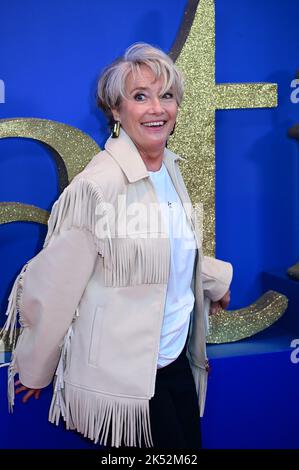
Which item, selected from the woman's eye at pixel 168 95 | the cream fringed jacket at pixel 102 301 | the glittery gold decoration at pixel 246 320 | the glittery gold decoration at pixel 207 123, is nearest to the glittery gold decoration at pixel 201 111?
the glittery gold decoration at pixel 207 123

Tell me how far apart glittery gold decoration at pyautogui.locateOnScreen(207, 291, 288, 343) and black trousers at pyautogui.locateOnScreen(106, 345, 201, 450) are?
559 mm

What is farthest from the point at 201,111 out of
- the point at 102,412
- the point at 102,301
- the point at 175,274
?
the point at 102,412

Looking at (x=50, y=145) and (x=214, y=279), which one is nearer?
(x=214, y=279)

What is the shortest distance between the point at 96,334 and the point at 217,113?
1029mm

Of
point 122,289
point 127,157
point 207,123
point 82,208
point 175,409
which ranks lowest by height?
point 175,409

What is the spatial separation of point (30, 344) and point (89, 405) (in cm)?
18

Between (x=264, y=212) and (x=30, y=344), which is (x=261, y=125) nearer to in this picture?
(x=264, y=212)

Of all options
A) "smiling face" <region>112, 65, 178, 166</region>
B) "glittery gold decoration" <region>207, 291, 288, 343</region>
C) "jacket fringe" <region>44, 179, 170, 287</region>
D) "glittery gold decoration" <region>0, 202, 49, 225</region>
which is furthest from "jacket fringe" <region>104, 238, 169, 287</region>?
"glittery gold decoration" <region>207, 291, 288, 343</region>

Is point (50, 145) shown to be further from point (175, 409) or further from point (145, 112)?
point (175, 409)

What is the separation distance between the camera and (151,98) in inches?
52.1

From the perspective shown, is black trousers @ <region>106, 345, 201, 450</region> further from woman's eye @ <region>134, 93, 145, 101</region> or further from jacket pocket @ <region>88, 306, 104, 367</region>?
woman's eye @ <region>134, 93, 145, 101</region>

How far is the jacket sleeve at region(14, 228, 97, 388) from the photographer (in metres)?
1.20

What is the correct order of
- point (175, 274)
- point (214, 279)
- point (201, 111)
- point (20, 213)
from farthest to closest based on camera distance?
point (201, 111)
point (20, 213)
point (214, 279)
point (175, 274)

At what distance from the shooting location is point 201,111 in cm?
190
